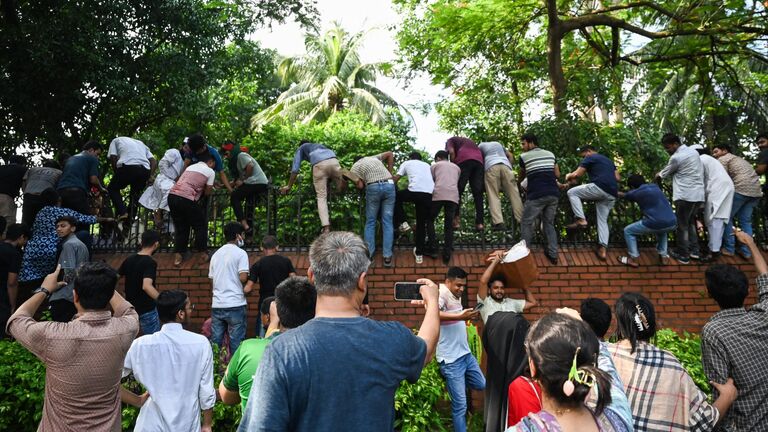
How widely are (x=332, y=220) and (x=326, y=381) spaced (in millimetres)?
7130

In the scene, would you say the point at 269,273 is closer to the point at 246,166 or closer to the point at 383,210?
the point at 383,210

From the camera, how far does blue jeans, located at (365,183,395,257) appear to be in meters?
7.71

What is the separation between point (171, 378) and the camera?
3514mm

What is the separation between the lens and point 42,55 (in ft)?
29.7

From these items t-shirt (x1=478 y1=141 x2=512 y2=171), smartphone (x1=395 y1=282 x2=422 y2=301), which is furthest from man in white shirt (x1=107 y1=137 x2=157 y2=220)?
smartphone (x1=395 y1=282 x2=422 y2=301)

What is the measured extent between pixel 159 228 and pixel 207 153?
4.79 feet

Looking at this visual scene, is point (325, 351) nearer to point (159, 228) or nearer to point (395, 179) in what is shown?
point (395, 179)

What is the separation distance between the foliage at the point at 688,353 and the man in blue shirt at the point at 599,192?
66.5 inches

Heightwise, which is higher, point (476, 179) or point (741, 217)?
point (476, 179)

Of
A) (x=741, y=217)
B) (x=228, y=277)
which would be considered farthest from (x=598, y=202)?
(x=228, y=277)

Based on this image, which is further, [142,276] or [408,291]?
[142,276]

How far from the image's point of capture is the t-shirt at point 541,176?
779 centimetres

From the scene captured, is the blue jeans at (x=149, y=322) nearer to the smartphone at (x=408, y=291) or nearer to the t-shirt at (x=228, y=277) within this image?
the t-shirt at (x=228, y=277)

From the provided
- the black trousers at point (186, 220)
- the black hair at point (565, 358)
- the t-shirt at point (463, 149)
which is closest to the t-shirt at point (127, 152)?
the black trousers at point (186, 220)
